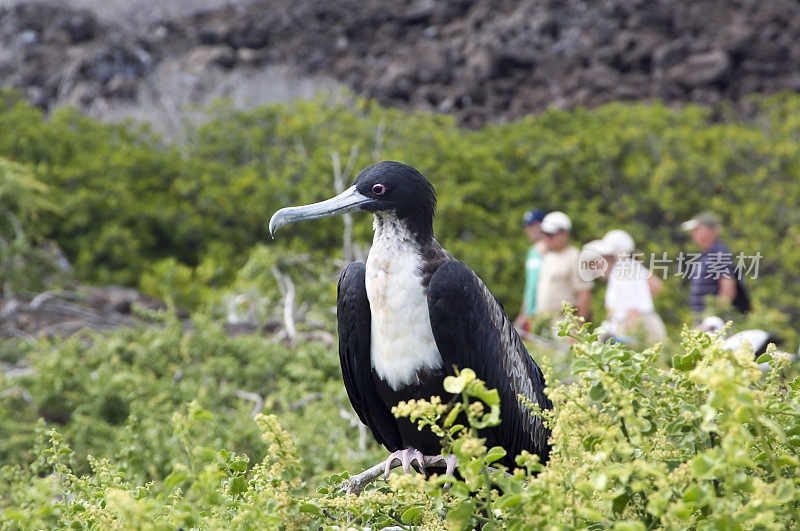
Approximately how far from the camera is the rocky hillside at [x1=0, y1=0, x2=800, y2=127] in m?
10.5

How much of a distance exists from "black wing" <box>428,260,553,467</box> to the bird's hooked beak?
30cm

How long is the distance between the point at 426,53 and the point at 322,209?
31.6ft

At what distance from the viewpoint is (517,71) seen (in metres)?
11.2

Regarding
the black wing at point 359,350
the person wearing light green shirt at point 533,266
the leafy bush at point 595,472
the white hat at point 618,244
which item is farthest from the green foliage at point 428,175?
the leafy bush at point 595,472

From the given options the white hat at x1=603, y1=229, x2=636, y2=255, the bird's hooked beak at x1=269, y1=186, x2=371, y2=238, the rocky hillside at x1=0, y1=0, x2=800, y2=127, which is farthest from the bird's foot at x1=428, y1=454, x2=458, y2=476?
the rocky hillside at x1=0, y1=0, x2=800, y2=127

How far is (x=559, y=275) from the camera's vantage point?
5.33 m

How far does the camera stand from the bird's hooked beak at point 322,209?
2141mm

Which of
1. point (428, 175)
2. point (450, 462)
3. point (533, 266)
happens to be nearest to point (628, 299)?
point (533, 266)

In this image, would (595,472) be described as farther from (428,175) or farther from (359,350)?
(428,175)

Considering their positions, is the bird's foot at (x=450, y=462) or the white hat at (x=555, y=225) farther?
the white hat at (x=555, y=225)

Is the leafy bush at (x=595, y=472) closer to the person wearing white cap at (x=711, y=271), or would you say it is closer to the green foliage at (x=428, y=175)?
the person wearing white cap at (x=711, y=271)

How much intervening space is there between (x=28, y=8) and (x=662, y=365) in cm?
1020

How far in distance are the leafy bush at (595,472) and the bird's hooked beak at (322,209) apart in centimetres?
75

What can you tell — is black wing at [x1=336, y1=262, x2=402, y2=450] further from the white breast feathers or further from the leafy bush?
the leafy bush
